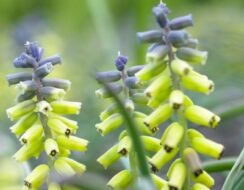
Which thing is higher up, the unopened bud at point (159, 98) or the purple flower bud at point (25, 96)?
the purple flower bud at point (25, 96)

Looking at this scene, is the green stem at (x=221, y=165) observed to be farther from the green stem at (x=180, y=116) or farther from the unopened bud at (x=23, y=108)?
the unopened bud at (x=23, y=108)

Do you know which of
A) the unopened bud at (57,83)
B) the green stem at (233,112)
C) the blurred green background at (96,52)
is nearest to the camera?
the unopened bud at (57,83)

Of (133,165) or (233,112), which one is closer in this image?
(133,165)

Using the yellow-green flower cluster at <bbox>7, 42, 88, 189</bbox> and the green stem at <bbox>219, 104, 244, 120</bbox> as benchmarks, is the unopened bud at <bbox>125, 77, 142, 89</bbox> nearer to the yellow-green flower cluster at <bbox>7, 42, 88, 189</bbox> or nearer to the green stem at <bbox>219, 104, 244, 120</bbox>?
the yellow-green flower cluster at <bbox>7, 42, 88, 189</bbox>

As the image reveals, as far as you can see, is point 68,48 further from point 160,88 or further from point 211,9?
point 160,88

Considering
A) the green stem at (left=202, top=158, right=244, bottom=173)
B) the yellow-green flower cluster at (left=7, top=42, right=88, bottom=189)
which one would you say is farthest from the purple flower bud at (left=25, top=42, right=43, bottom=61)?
the green stem at (left=202, top=158, right=244, bottom=173)


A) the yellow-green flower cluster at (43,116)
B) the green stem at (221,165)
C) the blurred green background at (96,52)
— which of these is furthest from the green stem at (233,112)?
the yellow-green flower cluster at (43,116)

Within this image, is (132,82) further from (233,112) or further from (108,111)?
(233,112)

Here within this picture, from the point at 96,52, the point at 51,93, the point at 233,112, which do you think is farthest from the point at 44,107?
the point at 96,52
